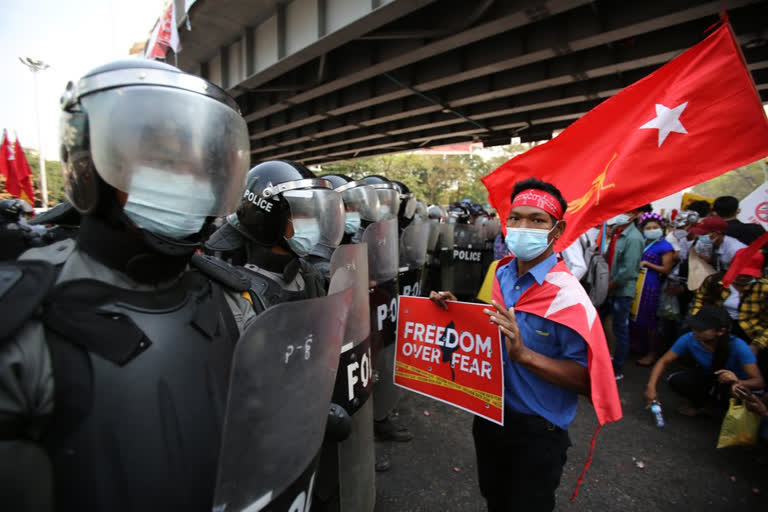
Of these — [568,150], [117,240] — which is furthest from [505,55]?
[117,240]

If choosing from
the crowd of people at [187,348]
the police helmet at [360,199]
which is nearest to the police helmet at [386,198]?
the police helmet at [360,199]

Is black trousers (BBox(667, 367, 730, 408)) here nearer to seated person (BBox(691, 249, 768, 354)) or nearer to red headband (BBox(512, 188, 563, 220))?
seated person (BBox(691, 249, 768, 354))

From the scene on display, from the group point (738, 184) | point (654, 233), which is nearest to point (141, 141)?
point (654, 233)

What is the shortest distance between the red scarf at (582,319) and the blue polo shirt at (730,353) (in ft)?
9.78

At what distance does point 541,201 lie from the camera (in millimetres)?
1912

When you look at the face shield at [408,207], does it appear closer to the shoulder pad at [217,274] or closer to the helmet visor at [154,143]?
the shoulder pad at [217,274]

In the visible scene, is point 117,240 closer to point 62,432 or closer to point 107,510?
point 62,432

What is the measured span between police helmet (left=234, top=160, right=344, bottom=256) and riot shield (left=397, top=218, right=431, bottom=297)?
6.68 feet

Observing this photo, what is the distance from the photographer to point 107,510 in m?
0.78

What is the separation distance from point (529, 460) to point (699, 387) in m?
3.65

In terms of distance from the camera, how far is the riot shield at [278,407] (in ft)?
2.67

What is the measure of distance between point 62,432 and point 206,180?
632mm

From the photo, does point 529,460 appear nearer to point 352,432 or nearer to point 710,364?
point 352,432

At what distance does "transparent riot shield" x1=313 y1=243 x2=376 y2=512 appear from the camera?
5.76 ft
